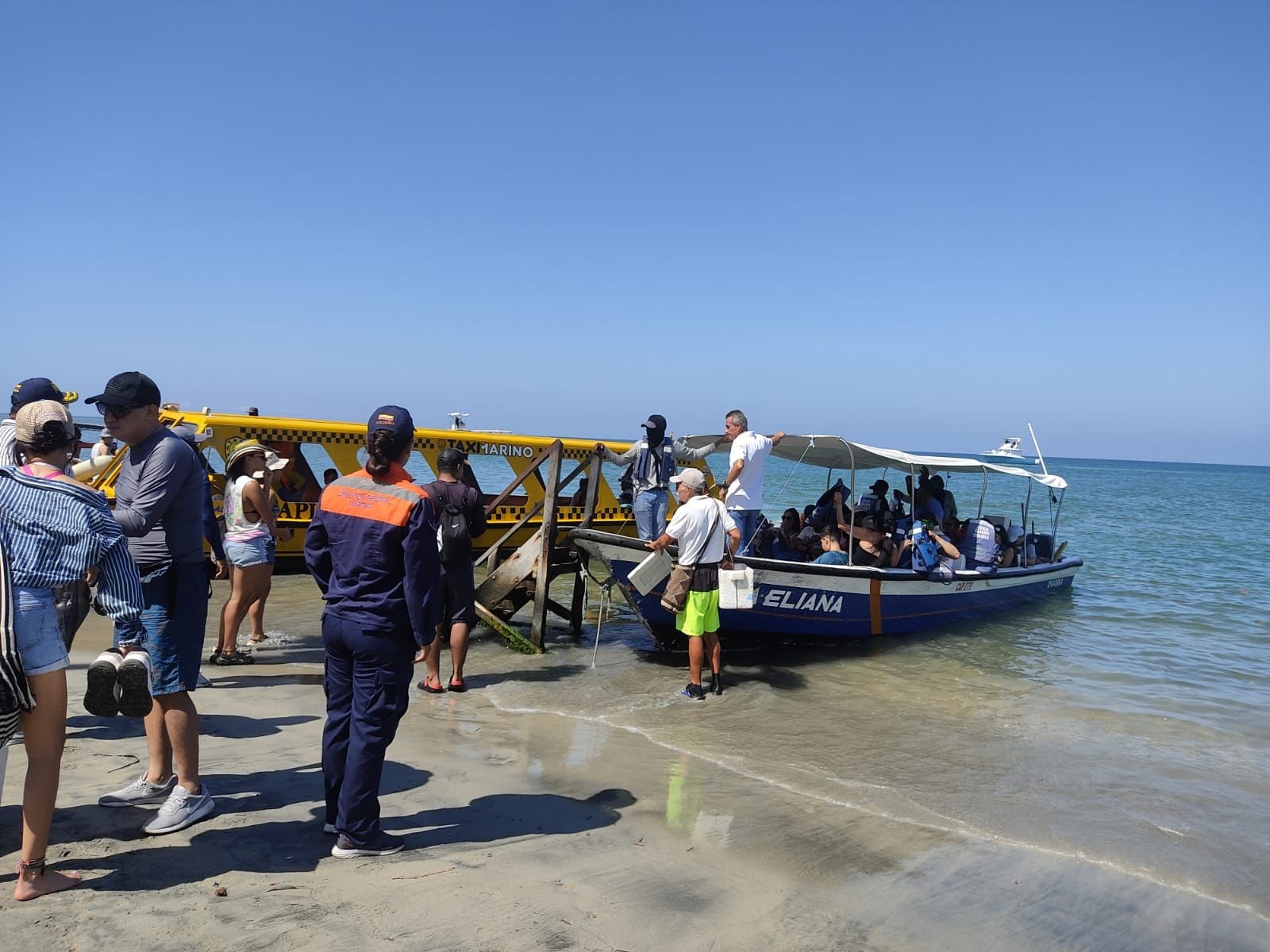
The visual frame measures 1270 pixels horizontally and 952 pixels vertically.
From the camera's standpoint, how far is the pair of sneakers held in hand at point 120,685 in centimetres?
336

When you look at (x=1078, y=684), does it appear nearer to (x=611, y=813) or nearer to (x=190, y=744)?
(x=611, y=813)

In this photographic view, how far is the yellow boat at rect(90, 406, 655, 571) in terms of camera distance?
12.1 meters

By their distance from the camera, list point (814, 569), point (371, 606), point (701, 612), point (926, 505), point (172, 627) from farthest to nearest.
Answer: point (926, 505), point (814, 569), point (701, 612), point (172, 627), point (371, 606)

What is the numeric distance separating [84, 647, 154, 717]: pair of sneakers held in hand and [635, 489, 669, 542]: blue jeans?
6284 millimetres

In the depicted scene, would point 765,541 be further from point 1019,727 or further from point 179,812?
point 179,812

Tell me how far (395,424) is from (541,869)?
7.08ft

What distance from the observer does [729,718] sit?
7316mm

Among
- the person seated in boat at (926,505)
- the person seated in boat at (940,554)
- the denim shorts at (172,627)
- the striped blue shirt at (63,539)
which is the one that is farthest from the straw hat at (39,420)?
the person seated in boat at (926,505)

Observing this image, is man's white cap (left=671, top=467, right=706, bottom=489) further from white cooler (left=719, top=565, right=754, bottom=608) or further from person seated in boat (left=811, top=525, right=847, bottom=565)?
person seated in boat (left=811, top=525, right=847, bottom=565)

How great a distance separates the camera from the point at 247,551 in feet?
24.4

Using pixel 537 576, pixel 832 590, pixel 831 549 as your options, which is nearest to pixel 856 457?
pixel 831 549

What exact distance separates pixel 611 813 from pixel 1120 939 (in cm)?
258

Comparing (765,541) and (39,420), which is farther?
(765,541)

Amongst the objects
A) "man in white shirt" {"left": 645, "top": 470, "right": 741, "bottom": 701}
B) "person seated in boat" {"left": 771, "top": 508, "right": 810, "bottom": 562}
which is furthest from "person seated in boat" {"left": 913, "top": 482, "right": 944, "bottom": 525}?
"man in white shirt" {"left": 645, "top": 470, "right": 741, "bottom": 701}
